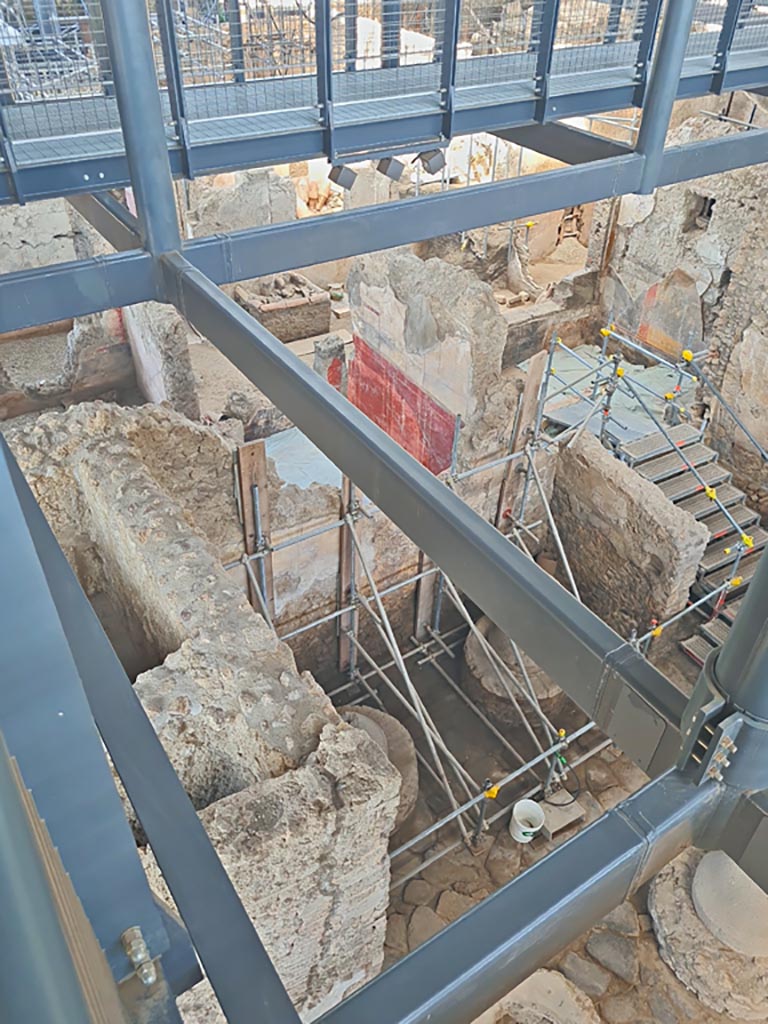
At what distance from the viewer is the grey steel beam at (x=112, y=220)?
14.9 ft

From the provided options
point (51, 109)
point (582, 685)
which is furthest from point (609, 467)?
point (582, 685)

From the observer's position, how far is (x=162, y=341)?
8.13m

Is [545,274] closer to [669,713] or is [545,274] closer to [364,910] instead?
[364,910]

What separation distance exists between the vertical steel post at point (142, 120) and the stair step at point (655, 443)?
217 inches

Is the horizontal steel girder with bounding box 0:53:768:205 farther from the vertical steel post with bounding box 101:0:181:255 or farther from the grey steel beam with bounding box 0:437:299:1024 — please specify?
the grey steel beam with bounding box 0:437:299:1024

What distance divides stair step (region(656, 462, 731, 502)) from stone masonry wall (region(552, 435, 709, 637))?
1.03m

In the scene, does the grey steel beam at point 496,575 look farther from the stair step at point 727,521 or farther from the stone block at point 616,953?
the stair step at point 727,521

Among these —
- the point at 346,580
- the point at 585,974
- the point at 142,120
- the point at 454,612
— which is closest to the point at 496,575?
the point at 142,120

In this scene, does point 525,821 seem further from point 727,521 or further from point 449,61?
point 449,61

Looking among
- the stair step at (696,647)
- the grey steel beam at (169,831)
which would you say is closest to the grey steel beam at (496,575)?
the grey steel beam at (169,831)

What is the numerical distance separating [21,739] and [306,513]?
488 cm

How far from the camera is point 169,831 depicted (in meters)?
1.85

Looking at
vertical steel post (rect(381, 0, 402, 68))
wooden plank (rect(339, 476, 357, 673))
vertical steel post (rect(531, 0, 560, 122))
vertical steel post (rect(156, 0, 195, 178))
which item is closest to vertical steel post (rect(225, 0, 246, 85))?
vertical steel post (rect(381, 0, 402, 68))

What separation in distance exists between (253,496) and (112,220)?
1999mm
